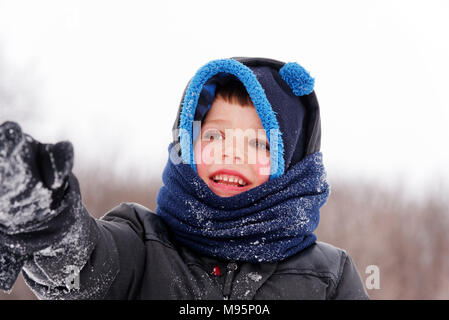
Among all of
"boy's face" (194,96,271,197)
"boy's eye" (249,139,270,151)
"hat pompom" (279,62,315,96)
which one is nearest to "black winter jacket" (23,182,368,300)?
"boy's face" (194,96,271,197)

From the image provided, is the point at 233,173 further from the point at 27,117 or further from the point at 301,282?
the point at 27,117

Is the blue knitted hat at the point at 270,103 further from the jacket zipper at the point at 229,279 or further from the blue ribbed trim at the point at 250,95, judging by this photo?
the jacket zipper at the point at 229,279

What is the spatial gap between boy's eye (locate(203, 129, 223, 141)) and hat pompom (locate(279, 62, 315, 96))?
27 centimetres

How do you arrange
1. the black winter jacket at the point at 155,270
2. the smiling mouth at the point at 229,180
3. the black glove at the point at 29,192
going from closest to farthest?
1. the black glove at the point at 29,192
2. the black winter jacket at the point at 155,270
3. the smiling mouth at the point at 229,180

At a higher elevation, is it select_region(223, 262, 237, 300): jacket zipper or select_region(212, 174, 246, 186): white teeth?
select_region(212, 174, 246, 186): white teeth

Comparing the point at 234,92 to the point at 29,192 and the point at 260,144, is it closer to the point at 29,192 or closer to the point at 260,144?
the point at 260,144

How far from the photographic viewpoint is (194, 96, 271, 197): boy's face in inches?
43.0

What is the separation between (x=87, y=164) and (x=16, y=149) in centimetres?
304

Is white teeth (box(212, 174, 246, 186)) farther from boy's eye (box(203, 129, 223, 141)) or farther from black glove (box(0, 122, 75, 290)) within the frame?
black glove (box(0, 122, 75, 290))

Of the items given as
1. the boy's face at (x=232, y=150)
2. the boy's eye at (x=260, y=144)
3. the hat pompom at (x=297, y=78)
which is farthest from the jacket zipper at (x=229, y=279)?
the hat pompom at (x=297, y=78)

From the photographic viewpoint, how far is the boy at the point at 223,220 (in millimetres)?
851

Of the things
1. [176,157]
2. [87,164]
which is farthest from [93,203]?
[176,157]

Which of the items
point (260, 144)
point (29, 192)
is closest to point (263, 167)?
point (260, 144)

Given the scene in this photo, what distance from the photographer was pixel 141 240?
3.35 ft
